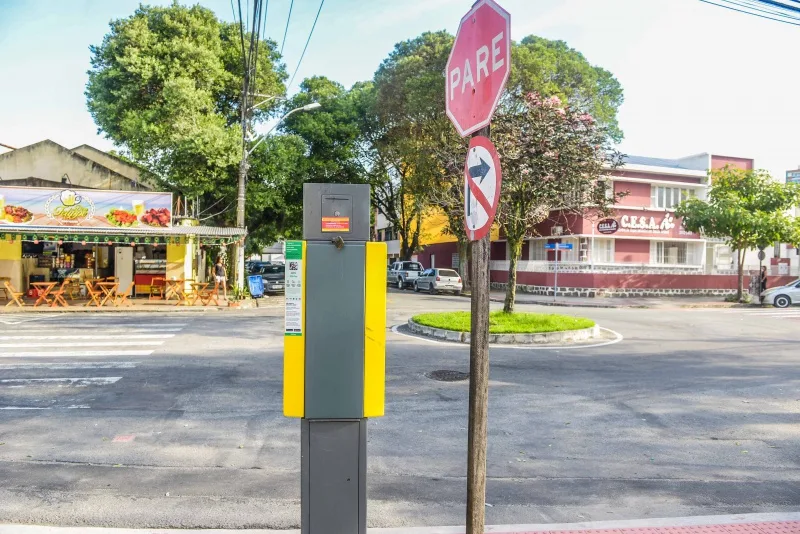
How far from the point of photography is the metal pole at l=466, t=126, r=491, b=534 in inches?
133

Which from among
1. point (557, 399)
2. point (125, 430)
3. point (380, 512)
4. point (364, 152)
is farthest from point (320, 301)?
point (364, 152)

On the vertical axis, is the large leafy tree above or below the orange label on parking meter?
above

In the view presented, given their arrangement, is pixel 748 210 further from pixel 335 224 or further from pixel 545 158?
pixel 335 224

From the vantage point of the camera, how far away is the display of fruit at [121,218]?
23.1 m

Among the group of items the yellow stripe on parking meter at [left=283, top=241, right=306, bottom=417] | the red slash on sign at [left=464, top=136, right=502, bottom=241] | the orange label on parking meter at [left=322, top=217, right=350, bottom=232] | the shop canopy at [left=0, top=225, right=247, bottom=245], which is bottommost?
the yellow stripe on parking meter at [left=283, top=241, right=306, bottom=417]

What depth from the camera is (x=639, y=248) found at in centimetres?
3441

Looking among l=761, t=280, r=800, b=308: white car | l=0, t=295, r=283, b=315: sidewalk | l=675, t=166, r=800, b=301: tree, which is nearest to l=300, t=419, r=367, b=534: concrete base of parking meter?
l=0, t=295, r=283, b=315: sidewalk

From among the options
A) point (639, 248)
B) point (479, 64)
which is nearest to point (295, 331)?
point (479, 64)

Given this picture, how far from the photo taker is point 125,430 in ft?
21.8

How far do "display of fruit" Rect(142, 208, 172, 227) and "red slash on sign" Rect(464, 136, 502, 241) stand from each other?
22.0m

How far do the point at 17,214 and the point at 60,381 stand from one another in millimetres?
16710

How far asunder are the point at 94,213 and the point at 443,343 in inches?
638

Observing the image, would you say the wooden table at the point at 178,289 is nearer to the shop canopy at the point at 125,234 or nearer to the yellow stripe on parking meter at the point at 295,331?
the shop canopy at the point at 125,234

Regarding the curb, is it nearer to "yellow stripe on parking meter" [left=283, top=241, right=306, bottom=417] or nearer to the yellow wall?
"yellow stripe on parking meter" [left=283, top=241, right=306, bottom=417]
